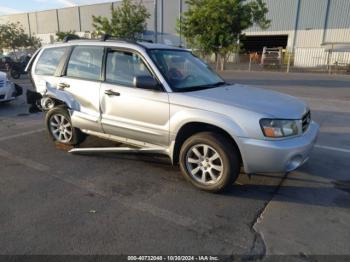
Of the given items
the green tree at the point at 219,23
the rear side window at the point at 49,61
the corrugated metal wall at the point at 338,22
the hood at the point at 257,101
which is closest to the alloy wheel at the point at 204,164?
the hood at the point at 257,101

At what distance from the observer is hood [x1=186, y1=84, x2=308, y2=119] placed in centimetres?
345

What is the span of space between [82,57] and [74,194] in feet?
7.44

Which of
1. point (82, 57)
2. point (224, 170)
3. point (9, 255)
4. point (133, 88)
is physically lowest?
point (9, 255)

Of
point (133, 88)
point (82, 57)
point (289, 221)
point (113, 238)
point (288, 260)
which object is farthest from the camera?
point (82, 57)

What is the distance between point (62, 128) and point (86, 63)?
4.12 feet

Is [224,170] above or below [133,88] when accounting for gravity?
below

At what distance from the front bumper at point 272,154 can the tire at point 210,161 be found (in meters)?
0.17

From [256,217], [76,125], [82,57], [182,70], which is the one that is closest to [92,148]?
[76,125]

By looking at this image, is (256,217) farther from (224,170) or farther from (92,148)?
(92,148)

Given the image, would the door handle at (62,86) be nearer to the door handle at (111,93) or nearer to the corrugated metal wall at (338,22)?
the door handle at (111,93)

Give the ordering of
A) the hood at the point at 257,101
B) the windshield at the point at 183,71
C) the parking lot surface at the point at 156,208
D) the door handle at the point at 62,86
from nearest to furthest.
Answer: the parking lot surface at the point at 156,208 → the hood at the point at 257,101 → the windshield at the point at 183,71 → the door handle at the point at 62,86

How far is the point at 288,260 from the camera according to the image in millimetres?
2576

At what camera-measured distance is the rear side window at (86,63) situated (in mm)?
4559

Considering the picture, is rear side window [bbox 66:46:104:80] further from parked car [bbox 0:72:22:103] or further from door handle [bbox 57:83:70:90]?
parked car [bbox 0:72:22:103]
